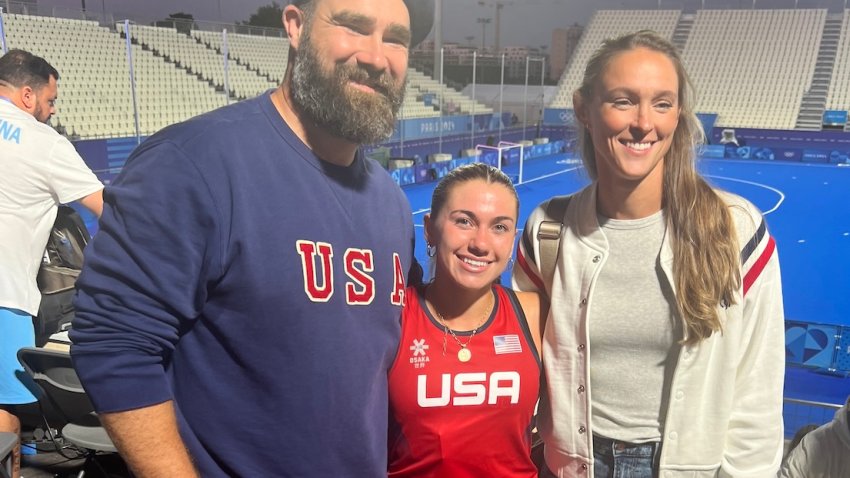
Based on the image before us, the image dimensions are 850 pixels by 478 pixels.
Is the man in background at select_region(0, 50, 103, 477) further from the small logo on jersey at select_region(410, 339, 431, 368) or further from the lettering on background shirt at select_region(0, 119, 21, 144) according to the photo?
the small logo on jersey at select_region(410, 339, 431, 368)

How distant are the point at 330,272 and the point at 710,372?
1.23 metres

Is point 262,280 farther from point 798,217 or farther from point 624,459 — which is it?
point 798,217

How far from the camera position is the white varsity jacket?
1913 millimetres

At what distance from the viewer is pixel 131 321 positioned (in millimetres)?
1424

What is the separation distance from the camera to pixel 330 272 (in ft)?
5.42

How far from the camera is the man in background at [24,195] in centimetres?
304

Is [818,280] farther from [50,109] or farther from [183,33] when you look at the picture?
[183,33]

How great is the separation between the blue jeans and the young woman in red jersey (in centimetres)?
23

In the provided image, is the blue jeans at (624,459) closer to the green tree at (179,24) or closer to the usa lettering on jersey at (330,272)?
the usa lettering on jersey at (330,272)

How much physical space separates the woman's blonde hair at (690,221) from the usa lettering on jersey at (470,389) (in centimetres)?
57

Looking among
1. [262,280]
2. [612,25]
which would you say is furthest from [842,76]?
[262,280]

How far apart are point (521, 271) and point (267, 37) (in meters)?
28.1

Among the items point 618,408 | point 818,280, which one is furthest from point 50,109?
point 818,280

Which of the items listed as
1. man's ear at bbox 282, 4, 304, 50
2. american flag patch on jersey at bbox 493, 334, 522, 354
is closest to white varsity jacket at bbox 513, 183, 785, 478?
american flag patch on jersey at bbox 493, 334, 522, 354
